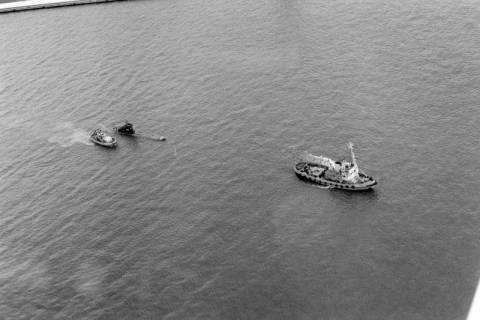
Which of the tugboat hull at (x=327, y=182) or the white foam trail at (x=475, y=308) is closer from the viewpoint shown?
the white foam trail at (x=475, y=308)

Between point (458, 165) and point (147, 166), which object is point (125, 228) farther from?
point (458, 165)

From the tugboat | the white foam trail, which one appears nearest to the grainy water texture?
the white foam trail

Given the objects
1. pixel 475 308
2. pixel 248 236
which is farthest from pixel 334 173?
pixel 475 308

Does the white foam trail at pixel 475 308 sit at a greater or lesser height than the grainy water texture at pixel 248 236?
lesser

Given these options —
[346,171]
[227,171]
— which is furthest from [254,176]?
[346,171]

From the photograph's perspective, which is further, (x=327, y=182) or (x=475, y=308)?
(x=327, y=182)

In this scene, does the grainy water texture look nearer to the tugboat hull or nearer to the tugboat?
the tugboat hull

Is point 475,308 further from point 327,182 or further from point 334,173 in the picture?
point 334,173

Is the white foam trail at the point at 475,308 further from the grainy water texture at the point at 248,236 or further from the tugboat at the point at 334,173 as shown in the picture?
the tugboat at the point at 334,173

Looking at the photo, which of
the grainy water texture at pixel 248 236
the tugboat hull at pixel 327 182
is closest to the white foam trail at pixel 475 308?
the grainy water texture at pixel 248 236
